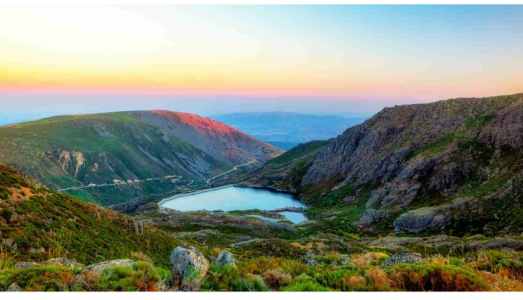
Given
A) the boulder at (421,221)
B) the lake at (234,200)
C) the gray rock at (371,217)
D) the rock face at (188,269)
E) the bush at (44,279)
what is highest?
the bush at (44,279)

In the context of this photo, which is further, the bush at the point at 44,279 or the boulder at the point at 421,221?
the boulder at the point at 421,221

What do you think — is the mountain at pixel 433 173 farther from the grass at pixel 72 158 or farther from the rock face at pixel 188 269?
the grass at pixel 72 158

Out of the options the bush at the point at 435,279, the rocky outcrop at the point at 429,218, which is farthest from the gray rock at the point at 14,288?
the rocky outcrop at the point at 429,218

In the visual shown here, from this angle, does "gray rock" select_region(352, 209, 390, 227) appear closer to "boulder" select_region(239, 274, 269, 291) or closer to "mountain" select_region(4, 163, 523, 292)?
"mountain" select_region(4, 163, 523, 292)

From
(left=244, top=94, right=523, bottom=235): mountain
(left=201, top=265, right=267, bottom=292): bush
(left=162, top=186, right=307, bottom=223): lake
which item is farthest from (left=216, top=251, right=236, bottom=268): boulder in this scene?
(left=162, top=186, right=307, bottom=223): lake

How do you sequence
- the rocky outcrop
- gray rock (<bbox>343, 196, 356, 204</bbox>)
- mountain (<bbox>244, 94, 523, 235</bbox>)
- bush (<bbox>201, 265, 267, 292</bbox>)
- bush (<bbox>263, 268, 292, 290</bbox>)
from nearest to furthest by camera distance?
bush (<bbox>201, 265, 267, 292</bbox>) < bush (<bbox>263, 268, 292, 290</bbox>) < mountain (<bbox>244, 94, 523, 235</bbox>) < the rocky outcrop < gray rock (<bbox>343, 196, 356, 204</bbox>)

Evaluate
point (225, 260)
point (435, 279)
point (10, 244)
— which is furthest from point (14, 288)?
point (435, 279)
